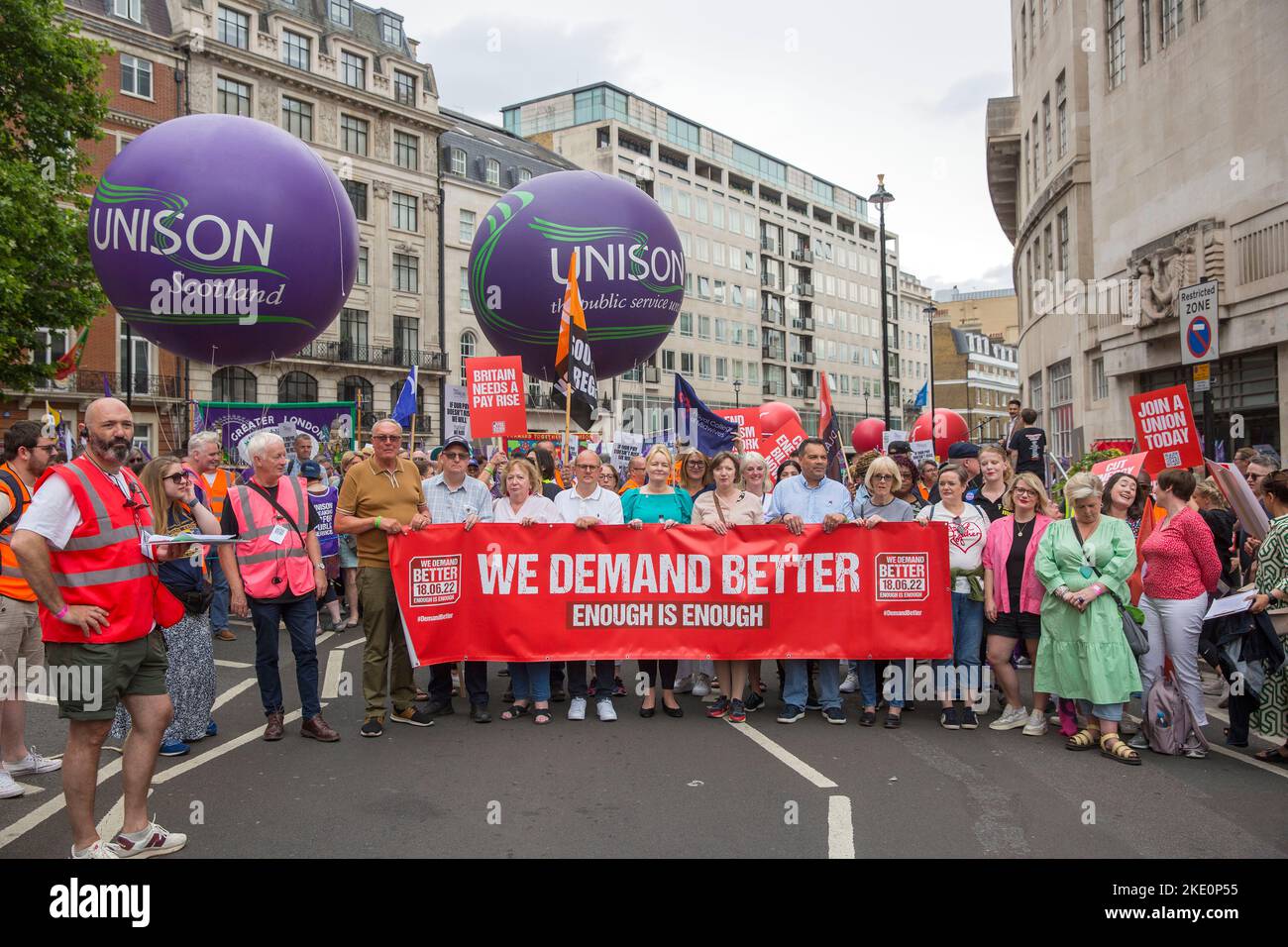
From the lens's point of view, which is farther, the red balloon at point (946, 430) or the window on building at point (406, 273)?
the window on building at point (406, 273)

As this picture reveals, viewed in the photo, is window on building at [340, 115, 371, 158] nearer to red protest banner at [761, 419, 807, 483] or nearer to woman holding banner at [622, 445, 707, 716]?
red protest banner at [761, 419, 807, 483]

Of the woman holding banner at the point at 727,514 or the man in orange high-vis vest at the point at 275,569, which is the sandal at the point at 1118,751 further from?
the man in orange high-vis vest at the point at 275,569

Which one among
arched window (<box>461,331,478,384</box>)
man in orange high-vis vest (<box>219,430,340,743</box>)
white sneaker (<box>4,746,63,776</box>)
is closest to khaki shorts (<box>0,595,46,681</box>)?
white sneaker (<box>4,746,63,776</box>)

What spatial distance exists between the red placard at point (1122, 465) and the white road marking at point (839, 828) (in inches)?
211

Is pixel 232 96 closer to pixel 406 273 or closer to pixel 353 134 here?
pixel 353 134

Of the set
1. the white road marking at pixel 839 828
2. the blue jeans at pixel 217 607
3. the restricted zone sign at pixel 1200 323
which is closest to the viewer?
the white road marking at pixel 839 828

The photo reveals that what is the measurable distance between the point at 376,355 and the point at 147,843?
43.1 meters

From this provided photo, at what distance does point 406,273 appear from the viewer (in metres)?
47.8

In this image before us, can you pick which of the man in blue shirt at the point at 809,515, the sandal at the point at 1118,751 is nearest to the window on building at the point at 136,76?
the man in blue shirt at the point at 809,515

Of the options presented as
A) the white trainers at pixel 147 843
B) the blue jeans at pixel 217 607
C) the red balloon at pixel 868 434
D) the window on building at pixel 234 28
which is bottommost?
the white trainers at pixel 147 843

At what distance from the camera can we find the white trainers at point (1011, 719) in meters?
7.00

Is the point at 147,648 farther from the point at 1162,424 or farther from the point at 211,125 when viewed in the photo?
the point at 1162,424

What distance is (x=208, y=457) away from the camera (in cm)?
802

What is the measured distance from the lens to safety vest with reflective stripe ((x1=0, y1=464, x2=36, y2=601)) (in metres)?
5.57
